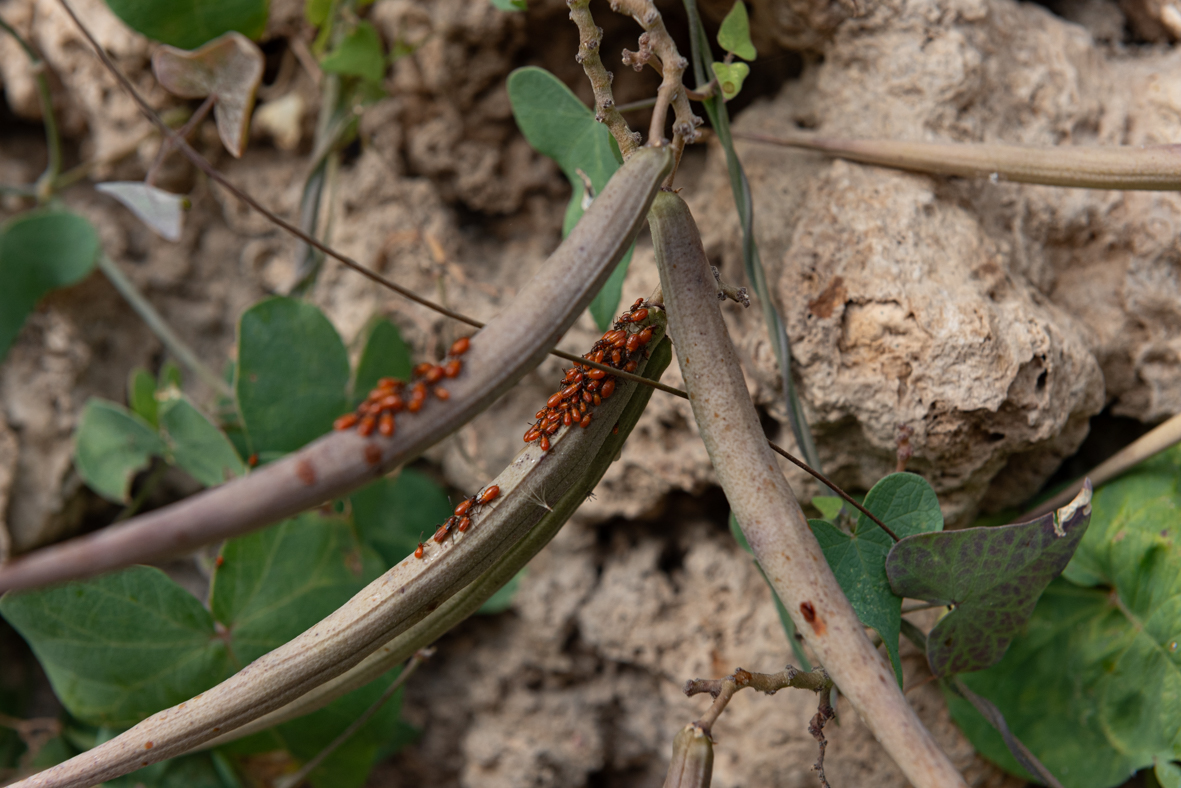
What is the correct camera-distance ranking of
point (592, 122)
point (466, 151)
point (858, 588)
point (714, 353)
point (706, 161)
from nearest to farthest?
point (714, 353), point (858, 588), point (592, 122), point (706, 161), point (466, 151)

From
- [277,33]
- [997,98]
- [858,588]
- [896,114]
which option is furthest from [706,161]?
[277,33]

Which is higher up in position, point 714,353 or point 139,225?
point 139,225

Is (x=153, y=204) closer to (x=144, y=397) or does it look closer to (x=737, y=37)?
(x=144, y=397)

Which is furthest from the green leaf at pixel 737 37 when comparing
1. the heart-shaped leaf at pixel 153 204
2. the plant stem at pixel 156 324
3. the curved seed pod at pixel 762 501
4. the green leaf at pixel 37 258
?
the green leaf at pixel 37 258

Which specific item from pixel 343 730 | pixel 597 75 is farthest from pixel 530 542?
pixel 343 730

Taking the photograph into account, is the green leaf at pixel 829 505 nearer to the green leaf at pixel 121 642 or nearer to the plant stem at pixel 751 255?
the plant stem at pixel 751 255

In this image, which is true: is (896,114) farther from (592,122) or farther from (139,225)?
(139,225)
